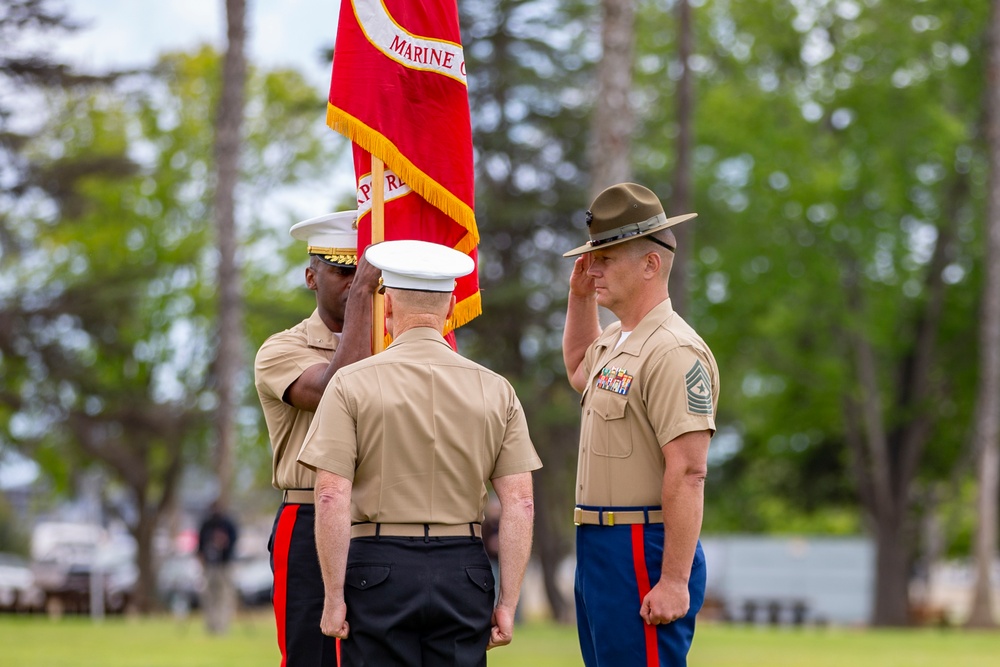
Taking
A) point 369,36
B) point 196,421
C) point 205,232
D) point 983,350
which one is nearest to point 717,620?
point 983,350

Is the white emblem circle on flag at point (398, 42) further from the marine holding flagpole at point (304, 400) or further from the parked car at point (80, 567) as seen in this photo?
the parked car at point (80, 567)

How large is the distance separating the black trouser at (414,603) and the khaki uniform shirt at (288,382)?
94 cm

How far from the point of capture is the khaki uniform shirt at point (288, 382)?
210 inches

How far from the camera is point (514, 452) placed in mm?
4734

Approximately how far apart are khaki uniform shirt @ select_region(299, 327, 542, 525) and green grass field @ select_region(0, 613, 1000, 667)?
407 inches

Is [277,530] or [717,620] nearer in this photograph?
[277,530]

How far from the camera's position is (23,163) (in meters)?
27.0

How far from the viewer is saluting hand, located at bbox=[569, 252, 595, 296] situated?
5.61 m

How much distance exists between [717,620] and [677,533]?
28.2 m

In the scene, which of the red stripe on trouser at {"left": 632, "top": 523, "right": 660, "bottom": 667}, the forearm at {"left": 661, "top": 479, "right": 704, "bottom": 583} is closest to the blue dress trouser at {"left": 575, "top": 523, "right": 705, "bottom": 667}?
the red stripe on trouser at {"left": 632, "top": 523, "right": 660, "bottom": 667}

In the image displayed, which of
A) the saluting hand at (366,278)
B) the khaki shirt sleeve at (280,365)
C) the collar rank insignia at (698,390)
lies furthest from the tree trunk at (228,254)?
the collar rank insignia at (698,390)

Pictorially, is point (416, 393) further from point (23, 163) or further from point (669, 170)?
point (669, 170)

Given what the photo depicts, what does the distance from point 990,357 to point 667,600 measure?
952 inches

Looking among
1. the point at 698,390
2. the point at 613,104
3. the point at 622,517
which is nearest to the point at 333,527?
the point at 622,517
